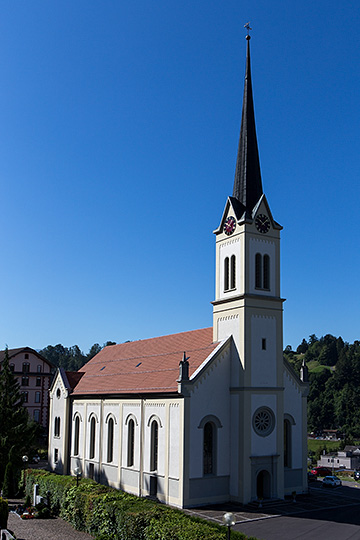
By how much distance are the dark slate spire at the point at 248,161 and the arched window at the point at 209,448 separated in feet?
56.5

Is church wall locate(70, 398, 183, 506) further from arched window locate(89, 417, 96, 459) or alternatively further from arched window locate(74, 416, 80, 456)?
arched window locate(74, 416, 80, 456)

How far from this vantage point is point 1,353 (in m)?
89.6

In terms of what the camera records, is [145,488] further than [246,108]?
No

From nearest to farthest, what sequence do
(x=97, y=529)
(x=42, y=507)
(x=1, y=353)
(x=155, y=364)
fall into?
(x=97, y=529)
(x=42, y=507)
(x=155, y=364)
(x=1, y=353)

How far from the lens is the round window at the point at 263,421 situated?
39.7 meters

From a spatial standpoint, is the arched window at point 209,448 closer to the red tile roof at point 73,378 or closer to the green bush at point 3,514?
the green bush at point 3,514

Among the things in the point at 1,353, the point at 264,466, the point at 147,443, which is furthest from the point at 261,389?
the point at 1,353

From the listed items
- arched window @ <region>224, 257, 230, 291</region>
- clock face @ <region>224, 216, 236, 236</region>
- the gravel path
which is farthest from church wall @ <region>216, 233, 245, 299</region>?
the gravel path

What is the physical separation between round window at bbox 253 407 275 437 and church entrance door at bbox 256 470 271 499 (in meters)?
2.98

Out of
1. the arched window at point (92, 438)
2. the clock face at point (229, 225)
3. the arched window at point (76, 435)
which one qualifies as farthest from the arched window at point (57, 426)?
the clock face at point (229, 225)

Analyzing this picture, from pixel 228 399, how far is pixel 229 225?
13.8 meters

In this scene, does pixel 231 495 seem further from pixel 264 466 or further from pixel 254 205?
pixel 254 205

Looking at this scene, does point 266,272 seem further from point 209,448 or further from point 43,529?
point 43,529

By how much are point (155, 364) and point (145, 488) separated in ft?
34.8
